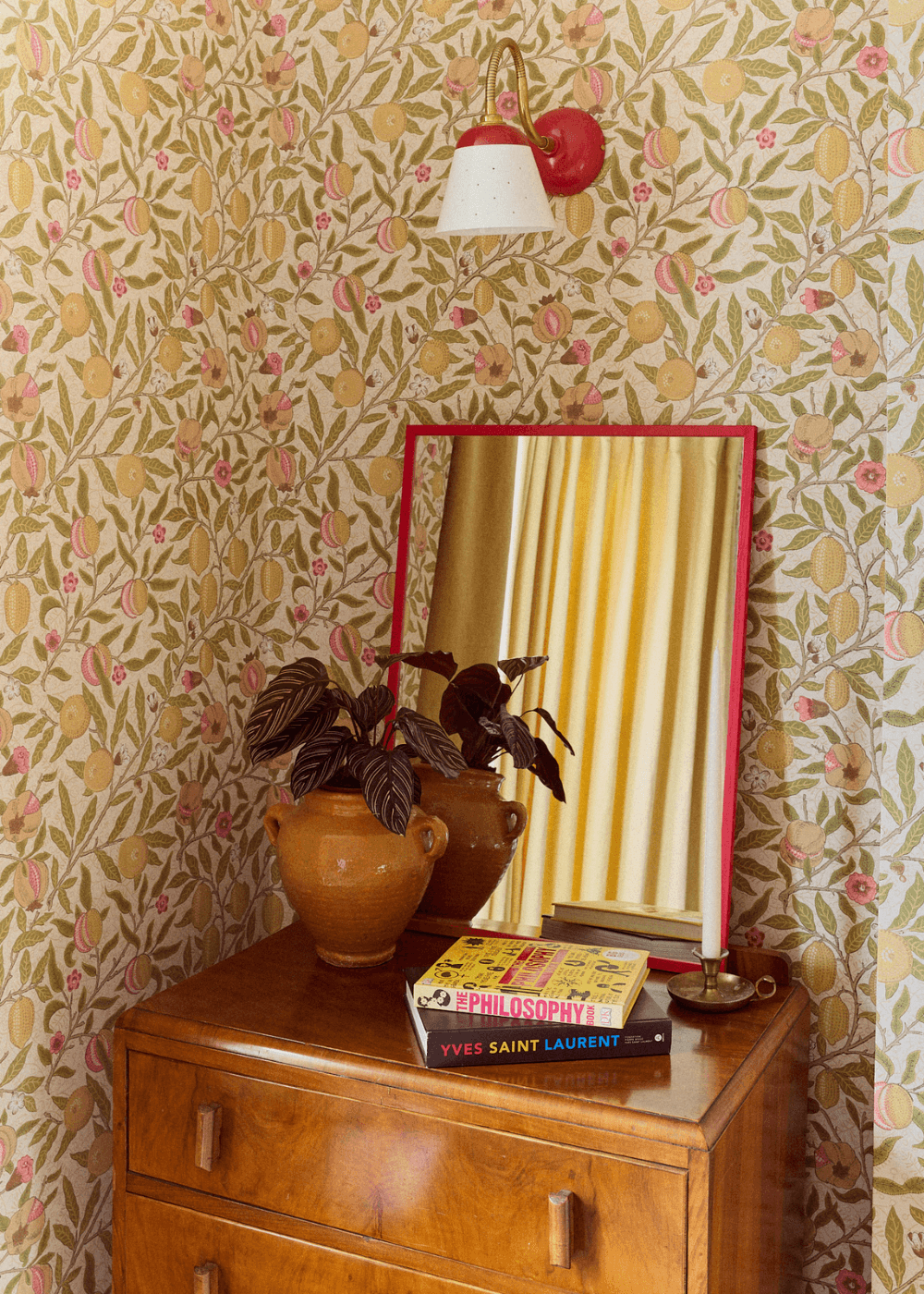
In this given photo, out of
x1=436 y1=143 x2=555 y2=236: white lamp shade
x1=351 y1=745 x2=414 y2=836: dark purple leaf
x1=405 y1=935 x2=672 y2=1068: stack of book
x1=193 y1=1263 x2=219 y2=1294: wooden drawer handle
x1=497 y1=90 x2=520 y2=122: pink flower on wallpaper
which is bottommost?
x1=193 y1=1263 x2=219 y2=1294: wooden drawer handle

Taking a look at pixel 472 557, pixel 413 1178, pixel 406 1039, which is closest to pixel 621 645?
pixel 472 557

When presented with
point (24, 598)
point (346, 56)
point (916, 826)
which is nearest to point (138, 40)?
point (346, 56)

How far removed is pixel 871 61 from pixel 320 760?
108 centimetres

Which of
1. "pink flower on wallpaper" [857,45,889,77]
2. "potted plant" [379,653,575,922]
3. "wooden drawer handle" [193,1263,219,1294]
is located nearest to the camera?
"wooden drawer handle" [193,1263,219,1294]

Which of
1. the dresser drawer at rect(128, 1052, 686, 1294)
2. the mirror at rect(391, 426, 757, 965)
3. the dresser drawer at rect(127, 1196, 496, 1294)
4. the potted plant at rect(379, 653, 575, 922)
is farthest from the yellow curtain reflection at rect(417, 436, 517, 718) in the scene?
the dresser drawer at rect(127, 1196, 496, 1294)

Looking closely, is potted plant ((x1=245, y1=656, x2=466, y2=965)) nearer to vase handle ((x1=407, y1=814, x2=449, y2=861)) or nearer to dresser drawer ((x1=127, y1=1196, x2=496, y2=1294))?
vase handle ((x1=407, y1=814, x2=449, y2=861))

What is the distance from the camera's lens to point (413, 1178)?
3.90 feet

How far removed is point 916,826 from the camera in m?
1.27

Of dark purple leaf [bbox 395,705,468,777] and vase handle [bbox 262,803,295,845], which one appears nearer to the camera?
dark purple leaf [bbox 395,705,468,777]

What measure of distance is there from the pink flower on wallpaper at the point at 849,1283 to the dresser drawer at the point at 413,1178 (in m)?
0.56

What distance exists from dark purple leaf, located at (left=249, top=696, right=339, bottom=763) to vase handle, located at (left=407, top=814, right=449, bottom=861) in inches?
6.4

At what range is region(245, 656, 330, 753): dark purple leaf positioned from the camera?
1334 mm

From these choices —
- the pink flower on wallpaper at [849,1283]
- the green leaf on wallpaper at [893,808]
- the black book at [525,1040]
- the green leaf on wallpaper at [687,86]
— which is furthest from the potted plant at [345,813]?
the green leaf on wallpaper at [687,86]

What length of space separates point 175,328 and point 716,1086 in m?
1.19
